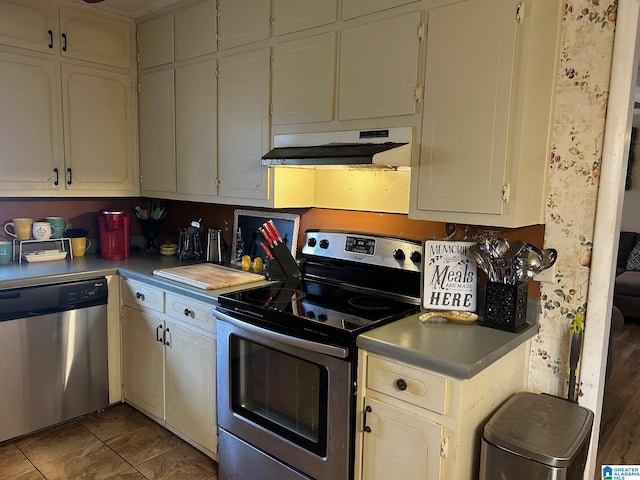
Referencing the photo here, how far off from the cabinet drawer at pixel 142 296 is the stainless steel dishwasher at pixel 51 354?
117 millimetres

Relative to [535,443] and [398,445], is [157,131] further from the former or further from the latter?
[535,443]

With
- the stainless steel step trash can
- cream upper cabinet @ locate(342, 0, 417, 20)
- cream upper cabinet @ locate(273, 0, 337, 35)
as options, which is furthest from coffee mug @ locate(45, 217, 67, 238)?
the stainless steel step trash can

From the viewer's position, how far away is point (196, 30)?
2.73m

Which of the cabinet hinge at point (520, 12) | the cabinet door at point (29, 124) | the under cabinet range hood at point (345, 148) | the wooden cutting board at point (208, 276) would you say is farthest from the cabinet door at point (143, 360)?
the cabinet hinge at point (520, 12)

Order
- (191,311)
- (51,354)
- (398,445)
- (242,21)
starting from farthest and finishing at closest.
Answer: (51,354) < (242,21) < (191,311) < (398,445)

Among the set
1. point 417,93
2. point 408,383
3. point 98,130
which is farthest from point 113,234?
point 408,383

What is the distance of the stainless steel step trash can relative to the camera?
4.65 feet

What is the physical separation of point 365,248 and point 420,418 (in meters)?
0.93

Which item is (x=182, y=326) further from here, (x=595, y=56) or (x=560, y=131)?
(x=595, y=56)

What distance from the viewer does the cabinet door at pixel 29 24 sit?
262 cm

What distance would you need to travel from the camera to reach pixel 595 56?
1.69 m

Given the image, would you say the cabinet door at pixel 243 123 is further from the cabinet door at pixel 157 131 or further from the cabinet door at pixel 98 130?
the cabinet door at pixel 98 130

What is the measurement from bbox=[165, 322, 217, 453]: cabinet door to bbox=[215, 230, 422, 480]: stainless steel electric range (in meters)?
0.15

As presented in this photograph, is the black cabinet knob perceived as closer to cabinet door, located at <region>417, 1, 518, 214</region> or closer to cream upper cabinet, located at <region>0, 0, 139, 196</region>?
cabinet door, located at <region>417, 1, 518, 214</region>
